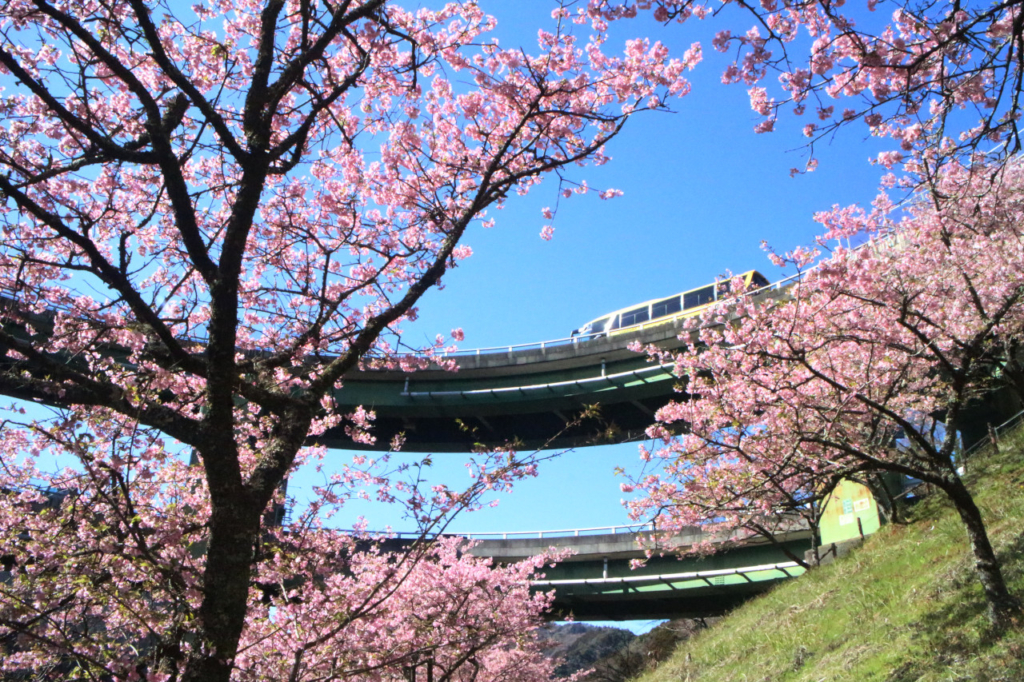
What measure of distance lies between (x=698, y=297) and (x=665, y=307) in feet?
7.14

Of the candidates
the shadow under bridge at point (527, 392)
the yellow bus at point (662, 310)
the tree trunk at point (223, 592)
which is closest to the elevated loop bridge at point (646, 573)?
the shadow under bridge at point (527, 392)

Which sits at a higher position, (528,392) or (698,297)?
(698,297)

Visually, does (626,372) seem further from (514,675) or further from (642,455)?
(514,675)

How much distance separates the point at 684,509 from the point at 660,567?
15.1 meters

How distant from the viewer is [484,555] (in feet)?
95.3

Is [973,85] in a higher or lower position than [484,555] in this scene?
higher

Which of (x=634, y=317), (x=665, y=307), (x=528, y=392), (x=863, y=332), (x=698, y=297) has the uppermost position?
(x=634, y=317)

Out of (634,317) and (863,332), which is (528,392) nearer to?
(634,317)

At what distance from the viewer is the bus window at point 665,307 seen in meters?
31.0

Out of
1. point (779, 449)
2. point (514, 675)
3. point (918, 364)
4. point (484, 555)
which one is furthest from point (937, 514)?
point (484, 555)

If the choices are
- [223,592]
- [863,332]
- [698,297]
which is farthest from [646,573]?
[223,592]

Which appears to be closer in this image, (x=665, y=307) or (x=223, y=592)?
(x=223, y=592)

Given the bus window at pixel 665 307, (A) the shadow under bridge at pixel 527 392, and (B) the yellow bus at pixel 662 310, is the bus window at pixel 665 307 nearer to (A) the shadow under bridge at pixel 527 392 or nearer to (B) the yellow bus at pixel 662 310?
(B) the yellow bus at pixel 662 310

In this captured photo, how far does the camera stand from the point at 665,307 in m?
31.9
